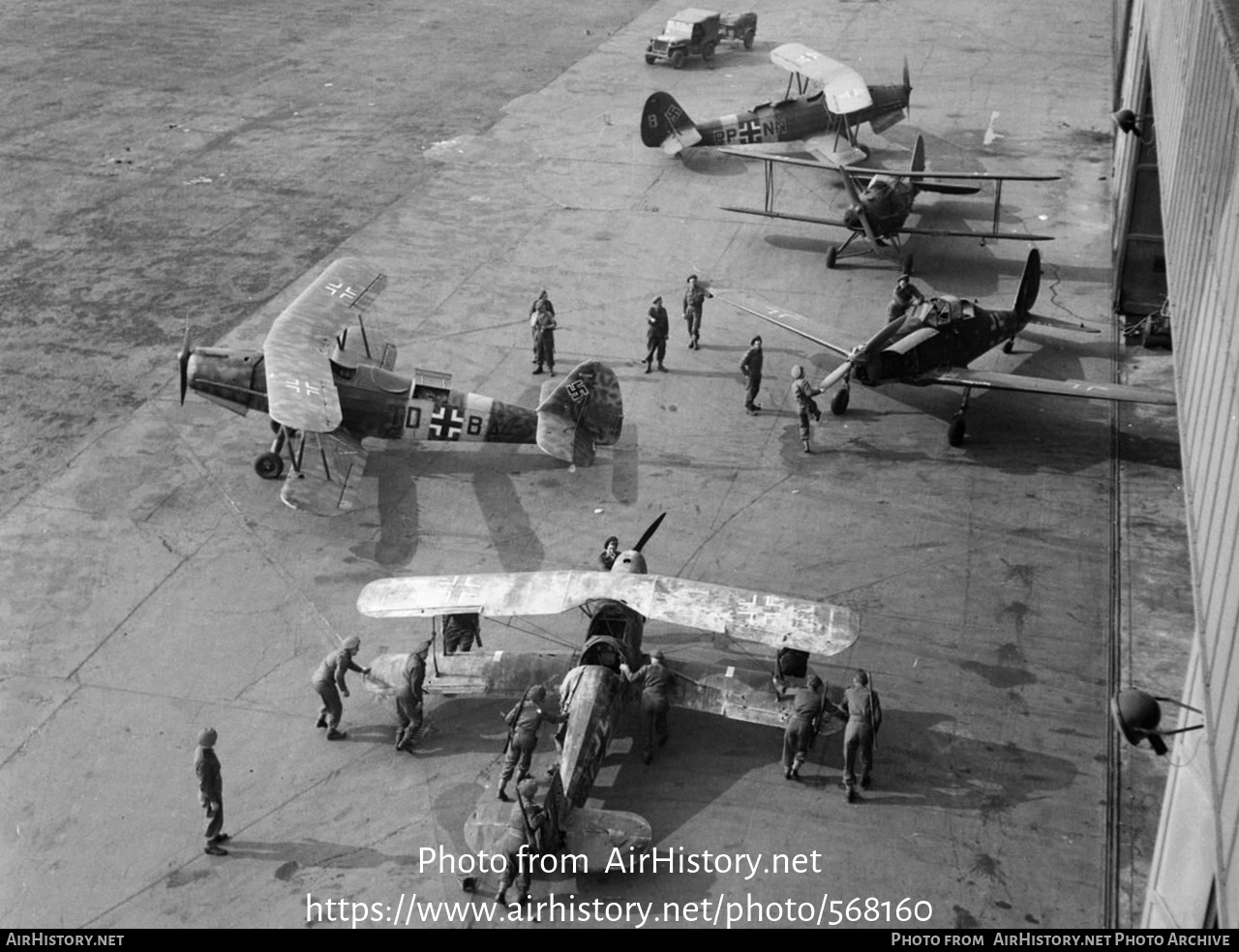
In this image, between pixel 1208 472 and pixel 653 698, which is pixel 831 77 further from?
pixel 1208 472

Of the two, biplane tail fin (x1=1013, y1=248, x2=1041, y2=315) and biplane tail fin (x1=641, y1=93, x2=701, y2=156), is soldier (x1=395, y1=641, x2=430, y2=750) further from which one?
biplane tail fin (x1=641, y1=93, x2=701, y2=156)

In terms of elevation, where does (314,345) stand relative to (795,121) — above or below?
below

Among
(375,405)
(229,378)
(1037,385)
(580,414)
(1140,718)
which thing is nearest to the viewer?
(1140,718)

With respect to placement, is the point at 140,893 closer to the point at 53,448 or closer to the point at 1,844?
the point at 1,844

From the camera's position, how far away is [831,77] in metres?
32.2

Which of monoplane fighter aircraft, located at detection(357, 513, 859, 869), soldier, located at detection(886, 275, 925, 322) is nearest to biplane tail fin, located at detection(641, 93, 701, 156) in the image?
soldier, located at detection(886, 275, 925, 322)

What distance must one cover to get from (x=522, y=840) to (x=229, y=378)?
33.3 ft

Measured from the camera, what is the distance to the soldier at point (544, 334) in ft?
76.2

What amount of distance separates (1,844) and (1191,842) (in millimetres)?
11352

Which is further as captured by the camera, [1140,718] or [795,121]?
[795,121]

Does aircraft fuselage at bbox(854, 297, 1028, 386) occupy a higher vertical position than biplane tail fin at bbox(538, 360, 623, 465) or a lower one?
higher

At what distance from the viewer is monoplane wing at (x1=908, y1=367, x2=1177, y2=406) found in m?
20.5

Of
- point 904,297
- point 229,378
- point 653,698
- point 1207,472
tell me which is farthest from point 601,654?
point 904,297

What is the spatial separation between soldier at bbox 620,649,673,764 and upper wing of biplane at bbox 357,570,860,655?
2.74 ft
